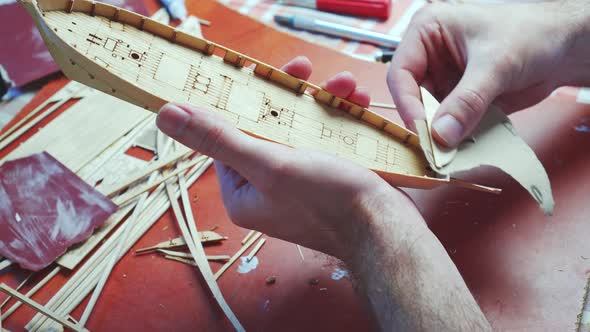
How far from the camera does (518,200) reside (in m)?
1.98

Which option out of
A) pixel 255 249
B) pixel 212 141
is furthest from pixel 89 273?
pixel 212 141

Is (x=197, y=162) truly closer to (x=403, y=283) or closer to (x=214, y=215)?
(x=214, y=215)

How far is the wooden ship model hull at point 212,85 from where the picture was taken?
1375 mm

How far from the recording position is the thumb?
1.62 metres

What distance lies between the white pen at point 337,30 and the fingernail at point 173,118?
163 cm

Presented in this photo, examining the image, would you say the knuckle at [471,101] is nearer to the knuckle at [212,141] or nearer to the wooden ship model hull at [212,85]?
the wooden ship model hull at [212,85]

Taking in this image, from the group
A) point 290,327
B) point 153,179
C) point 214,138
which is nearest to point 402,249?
Result: point 290,327

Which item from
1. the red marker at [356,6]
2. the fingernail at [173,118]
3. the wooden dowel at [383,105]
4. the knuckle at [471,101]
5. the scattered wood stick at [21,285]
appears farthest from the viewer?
the red marker at [356,6]

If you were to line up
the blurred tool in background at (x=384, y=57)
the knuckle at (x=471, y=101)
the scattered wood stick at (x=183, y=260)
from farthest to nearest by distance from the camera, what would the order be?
the blurred tool in background at (x=384, y=57) < the scattered wood stick at (x=183, y=260) < the knuckle at (x=471, y=101)

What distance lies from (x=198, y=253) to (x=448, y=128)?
40.2 inches

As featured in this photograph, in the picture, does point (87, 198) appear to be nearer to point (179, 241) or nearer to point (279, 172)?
point (179, 241)

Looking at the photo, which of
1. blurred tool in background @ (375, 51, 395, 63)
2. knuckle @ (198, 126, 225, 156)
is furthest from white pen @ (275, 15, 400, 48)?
knuckle @ (198, 126, 225, 156)

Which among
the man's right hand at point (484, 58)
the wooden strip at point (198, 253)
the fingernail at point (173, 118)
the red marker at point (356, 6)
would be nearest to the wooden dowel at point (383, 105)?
the man's right hand at point (484, 58)

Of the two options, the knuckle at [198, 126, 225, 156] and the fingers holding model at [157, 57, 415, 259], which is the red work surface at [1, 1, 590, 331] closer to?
the fingers holding model at [157, 57, 415, 259]
